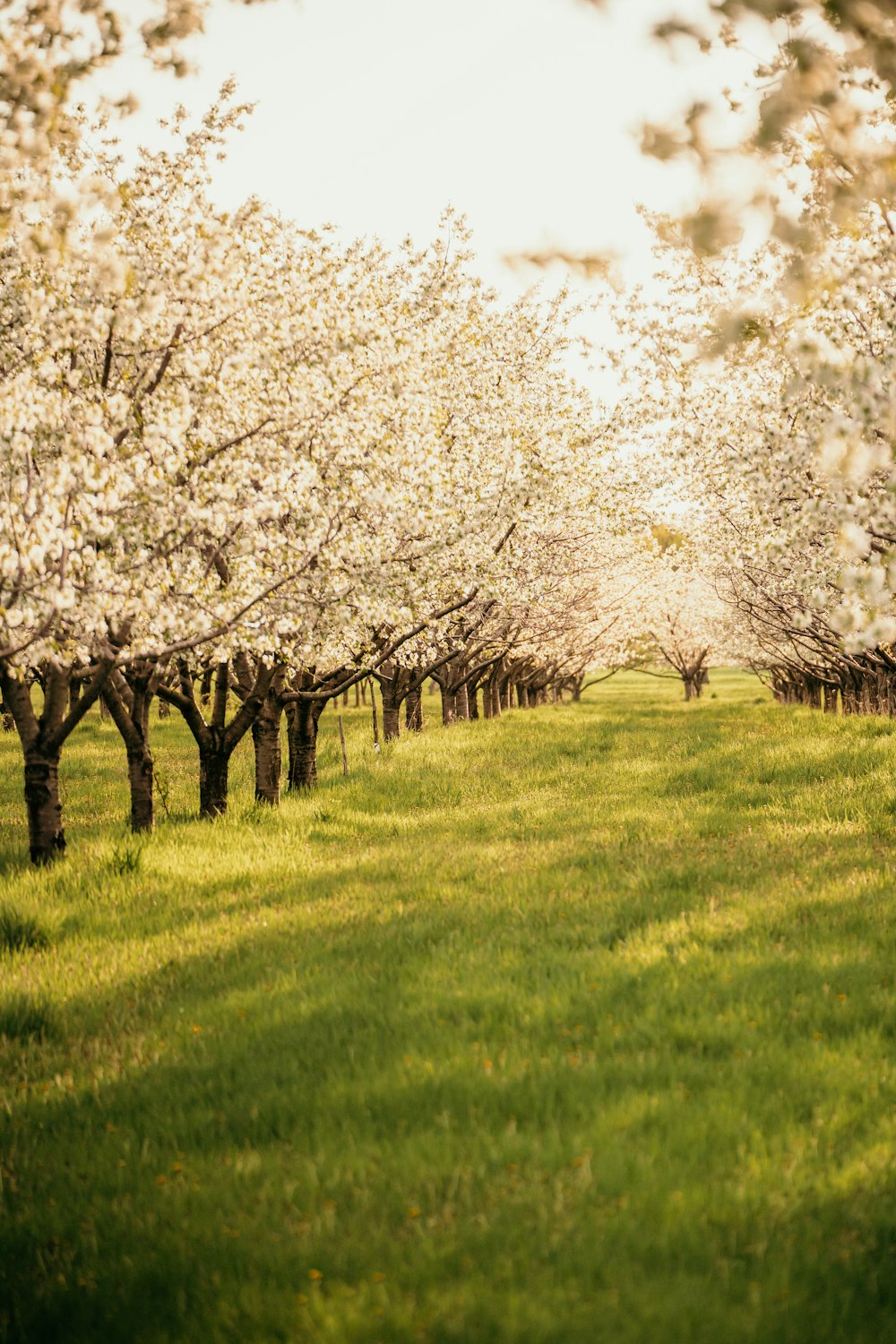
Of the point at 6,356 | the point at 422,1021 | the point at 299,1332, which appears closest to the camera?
the point at 299,1332

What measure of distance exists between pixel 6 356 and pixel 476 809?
915 centimetres

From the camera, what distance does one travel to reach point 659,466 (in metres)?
17.6

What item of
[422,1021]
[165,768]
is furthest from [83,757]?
[422,1021]

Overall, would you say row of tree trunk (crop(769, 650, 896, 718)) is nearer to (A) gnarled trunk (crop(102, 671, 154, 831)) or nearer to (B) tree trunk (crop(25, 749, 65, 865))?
Answer: (A) gnarled trunk (crop(102, 671, 154, 831))

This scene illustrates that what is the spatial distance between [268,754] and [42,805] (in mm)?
4466

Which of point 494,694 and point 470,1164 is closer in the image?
point 470,1164

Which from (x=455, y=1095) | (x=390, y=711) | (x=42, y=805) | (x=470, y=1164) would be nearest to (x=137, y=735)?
(x=42, y=805)

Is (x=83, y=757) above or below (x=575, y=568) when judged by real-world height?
below

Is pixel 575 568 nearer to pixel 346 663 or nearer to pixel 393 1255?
pixel 346 663

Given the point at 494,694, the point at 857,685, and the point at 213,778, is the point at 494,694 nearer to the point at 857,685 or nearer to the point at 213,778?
the point at 857,685

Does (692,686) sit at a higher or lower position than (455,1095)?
higher

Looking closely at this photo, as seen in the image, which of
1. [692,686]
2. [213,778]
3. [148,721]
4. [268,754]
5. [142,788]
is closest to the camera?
[142,788]

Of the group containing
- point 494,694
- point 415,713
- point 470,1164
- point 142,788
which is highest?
point 494,694

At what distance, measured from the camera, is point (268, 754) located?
1588 centimetres
